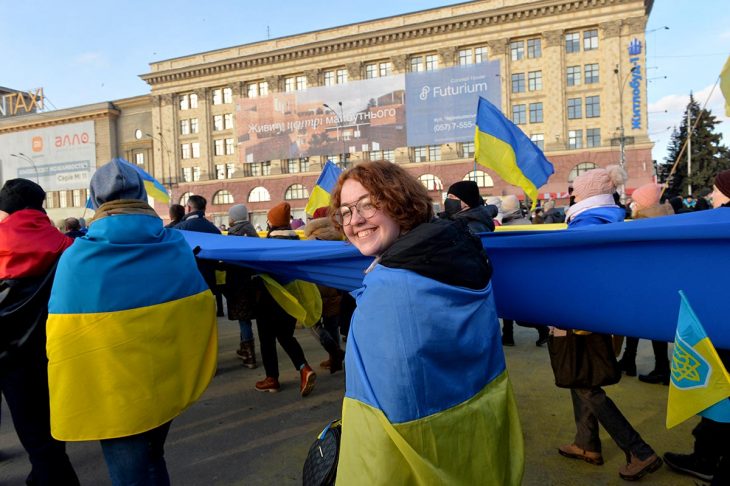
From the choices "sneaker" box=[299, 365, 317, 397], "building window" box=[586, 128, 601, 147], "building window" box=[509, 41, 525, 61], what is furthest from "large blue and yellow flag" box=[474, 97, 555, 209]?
"building window" box=[509, 41, 525, 61]

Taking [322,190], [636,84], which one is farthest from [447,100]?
[322,190]

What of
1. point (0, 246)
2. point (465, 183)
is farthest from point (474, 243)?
point (465, 183)

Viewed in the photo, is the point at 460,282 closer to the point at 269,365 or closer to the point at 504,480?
the point at 504,480

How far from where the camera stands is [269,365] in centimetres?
493

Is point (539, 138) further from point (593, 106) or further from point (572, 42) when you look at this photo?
point (572, 42)

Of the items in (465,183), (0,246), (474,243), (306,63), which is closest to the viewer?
(474,243)

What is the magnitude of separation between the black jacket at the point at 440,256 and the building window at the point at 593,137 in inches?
1576

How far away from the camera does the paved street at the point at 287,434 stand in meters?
3.27

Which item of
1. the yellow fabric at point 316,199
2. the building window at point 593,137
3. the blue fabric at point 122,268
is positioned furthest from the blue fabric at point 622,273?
the building window at point 593,137

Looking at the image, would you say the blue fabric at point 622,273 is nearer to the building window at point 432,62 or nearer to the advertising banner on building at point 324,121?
the advertising banner on building at point 324,121

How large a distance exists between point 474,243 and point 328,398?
3.67 meters

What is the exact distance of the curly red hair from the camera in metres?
1.57

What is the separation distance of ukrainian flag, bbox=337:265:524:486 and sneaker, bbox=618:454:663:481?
2.21 meters

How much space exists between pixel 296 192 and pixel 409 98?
13451mm
